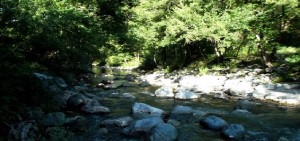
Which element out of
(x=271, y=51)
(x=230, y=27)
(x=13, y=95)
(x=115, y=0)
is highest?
(x=115, y=0)

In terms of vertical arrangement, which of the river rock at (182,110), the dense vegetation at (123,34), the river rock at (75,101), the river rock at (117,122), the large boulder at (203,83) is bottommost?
the river rock at (117,122)

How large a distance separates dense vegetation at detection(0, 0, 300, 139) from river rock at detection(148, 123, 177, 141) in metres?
3.62

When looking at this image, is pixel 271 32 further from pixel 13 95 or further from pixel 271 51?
pixel 13 95

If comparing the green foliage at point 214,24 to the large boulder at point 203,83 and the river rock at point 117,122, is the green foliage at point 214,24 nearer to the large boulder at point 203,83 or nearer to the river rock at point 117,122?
the large boulder at point 203,83

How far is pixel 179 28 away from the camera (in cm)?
3030

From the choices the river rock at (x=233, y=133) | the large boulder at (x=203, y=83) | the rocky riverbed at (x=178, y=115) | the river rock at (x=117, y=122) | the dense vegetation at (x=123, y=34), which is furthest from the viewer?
the large boulder at (x=203, y=83)

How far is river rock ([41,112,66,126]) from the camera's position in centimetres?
1173

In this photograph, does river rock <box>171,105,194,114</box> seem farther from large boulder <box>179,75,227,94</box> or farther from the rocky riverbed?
large boulder <box>179,75,227,94</box>

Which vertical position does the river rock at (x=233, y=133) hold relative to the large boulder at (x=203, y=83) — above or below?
below

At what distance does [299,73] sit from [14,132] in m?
19.0

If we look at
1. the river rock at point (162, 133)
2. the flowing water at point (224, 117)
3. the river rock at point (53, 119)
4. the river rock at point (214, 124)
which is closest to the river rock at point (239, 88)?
the flowing water at point (224, 117)

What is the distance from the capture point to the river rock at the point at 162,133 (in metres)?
10.9

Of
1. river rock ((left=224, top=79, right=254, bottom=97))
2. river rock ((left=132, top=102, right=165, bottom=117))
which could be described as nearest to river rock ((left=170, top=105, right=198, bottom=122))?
river rock ((left=132, top=102, right=165, bottom=117))

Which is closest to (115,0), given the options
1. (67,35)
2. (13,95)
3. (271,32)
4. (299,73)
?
(67,35)
